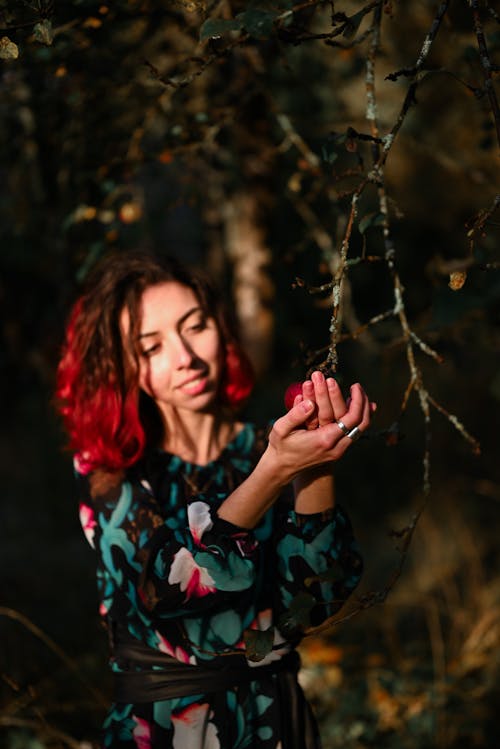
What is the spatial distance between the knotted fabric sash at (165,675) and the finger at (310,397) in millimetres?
607

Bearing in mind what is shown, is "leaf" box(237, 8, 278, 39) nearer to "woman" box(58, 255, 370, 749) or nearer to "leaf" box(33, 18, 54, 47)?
"leaf" box(33, 18, 54, 47)

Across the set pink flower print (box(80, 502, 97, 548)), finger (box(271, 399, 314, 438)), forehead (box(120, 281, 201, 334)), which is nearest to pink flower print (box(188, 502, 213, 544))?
finger (box(271, 399, 314, 438))

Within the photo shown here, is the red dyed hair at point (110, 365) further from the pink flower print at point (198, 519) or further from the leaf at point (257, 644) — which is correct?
the leaf at point (257, 644)

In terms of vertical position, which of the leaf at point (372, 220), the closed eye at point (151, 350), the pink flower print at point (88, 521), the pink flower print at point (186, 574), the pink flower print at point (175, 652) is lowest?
the pink flower print at point (175, 652)

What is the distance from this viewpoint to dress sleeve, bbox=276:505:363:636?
4.28 feet

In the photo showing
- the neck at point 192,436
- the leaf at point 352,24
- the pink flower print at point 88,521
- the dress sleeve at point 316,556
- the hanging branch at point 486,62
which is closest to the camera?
the hanging branch at point 486,62

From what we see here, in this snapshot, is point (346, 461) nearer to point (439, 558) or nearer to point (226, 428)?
point (439, 558)

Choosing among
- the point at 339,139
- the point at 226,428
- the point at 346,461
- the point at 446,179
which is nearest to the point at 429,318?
the point at 226,428

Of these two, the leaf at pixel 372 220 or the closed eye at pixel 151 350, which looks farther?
the closed eye at pixel 151 350

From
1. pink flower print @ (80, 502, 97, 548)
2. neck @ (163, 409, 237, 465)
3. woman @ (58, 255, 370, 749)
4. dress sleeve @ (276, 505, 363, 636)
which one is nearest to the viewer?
woman @ (58, 255, 370, 749)

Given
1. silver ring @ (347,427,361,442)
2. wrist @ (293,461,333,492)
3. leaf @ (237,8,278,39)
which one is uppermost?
leaf @ (237,8,278,39)

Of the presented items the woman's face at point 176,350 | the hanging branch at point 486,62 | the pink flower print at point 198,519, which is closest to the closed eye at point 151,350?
the woman's face at point 176,350

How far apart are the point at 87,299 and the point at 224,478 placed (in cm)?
49

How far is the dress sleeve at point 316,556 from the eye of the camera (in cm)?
130
